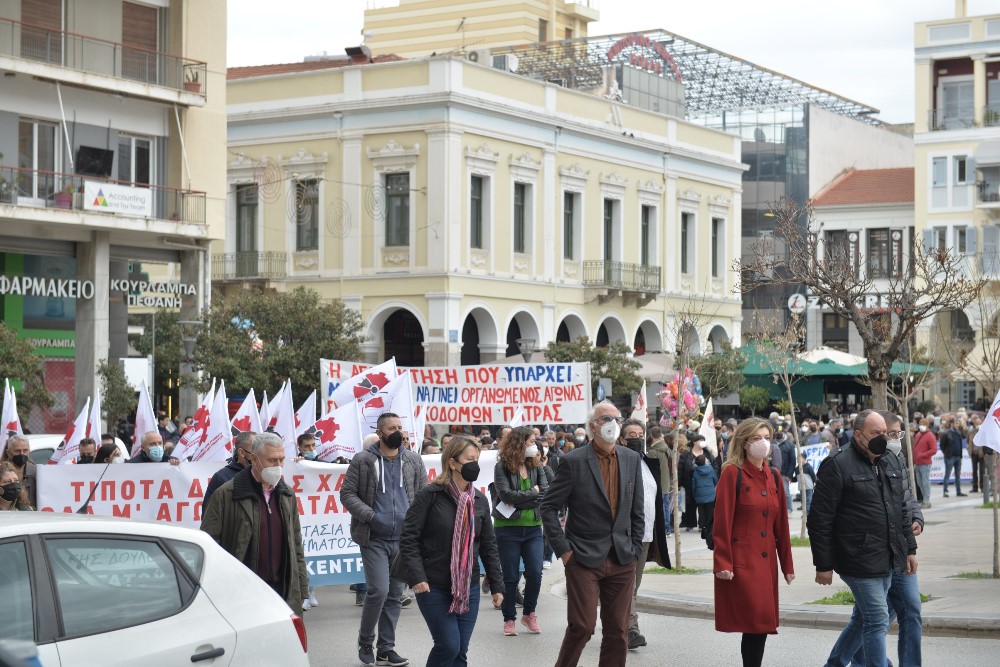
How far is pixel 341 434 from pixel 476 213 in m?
30.9

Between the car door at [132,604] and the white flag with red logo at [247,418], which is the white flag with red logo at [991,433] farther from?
the car door at [132,604]

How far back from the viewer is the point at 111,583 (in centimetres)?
676

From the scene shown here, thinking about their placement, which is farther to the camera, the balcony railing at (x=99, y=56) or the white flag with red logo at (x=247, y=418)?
the balcony railing at (x=99, y=56)

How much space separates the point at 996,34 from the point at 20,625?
61.5 m

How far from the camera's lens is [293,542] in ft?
32.5

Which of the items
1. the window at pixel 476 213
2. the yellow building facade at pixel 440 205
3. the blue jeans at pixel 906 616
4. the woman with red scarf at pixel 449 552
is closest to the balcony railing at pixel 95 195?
the yellow building facade at pixel 440 205

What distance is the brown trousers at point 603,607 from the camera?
10.1 meters

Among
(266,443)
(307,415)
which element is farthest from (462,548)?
→ (307,415)

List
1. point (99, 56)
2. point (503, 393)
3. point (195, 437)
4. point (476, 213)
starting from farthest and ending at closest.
→ point (476, 213) < point (99, 56) < point (503, 393) < point (195, 437)

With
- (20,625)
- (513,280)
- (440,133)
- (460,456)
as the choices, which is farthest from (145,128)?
(20,625)

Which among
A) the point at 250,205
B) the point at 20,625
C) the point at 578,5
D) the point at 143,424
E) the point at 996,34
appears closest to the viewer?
the point at 20,625

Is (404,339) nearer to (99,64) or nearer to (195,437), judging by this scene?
(99,64)

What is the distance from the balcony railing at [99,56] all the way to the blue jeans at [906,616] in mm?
24763

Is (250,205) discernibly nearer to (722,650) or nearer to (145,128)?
(145,128)
